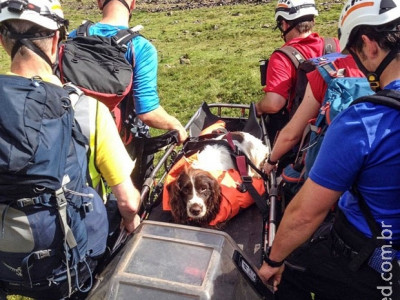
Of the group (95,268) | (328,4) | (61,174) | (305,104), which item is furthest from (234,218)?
(328,4)

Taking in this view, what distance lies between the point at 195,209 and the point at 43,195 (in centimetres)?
173

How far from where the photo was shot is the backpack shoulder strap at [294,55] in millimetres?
5012

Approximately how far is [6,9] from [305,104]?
2375mm

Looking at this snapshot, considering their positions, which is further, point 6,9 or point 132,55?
point 132,55

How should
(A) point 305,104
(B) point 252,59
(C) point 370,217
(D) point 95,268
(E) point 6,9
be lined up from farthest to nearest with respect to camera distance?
(B) point 252,59 → (A) point 305,104 → (D) point 95,268 → (E) point 6,9 → (C) point 370,217

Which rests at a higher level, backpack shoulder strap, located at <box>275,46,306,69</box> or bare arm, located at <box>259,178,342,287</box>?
backpack shoulder strap, located at <box>275,46,306,69</box>

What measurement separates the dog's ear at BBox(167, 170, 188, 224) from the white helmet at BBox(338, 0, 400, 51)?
2.10 m

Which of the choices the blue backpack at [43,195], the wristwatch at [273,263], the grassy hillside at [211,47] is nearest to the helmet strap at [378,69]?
the wristwatch at [273,263]

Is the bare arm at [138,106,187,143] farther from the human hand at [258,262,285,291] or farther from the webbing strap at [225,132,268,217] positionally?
the human hand at [258,262,285,291]

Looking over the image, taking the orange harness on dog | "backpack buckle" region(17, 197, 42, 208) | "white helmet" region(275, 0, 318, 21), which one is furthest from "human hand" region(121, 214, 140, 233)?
"white helmet" region(275, 0, 318, 21)

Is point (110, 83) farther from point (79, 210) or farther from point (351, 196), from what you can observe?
point (351, 196)

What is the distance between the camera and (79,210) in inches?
107

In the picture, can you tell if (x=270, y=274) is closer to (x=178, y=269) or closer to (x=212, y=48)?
(x=178, y=269)

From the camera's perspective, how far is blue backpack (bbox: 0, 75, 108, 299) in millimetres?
2316
